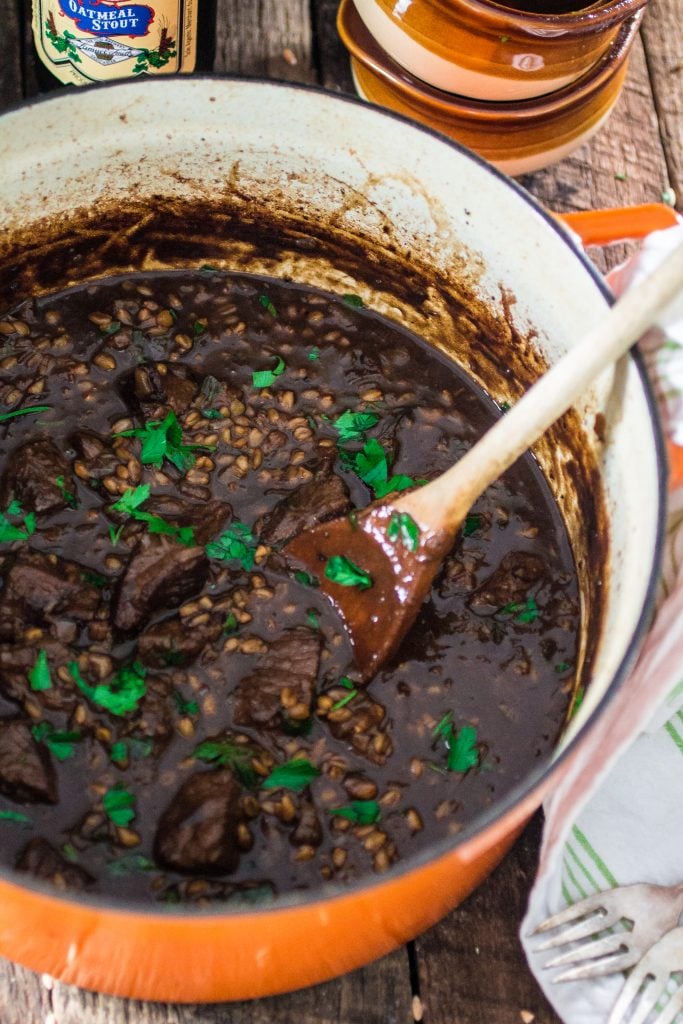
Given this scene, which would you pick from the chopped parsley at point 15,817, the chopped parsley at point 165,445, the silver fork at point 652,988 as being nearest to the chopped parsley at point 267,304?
the chopped parsley at point 165,445

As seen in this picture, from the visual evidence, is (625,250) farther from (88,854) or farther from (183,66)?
(88,854)

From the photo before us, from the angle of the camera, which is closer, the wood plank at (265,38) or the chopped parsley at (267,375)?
the chopped parsley at (267,375)

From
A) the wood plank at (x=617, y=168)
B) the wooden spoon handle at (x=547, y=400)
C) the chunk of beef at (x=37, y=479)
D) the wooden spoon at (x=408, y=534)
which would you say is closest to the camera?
the wooden spoon handle at (x=547, y=400)

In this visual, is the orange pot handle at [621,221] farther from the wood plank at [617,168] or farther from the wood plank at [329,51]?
the wood plank at [329,51]

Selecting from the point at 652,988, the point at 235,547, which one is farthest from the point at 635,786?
the point at 235,547

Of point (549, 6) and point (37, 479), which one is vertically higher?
point (549, 6)

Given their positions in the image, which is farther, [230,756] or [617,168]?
[617,168]

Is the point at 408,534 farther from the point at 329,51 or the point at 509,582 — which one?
the point at 329,51
